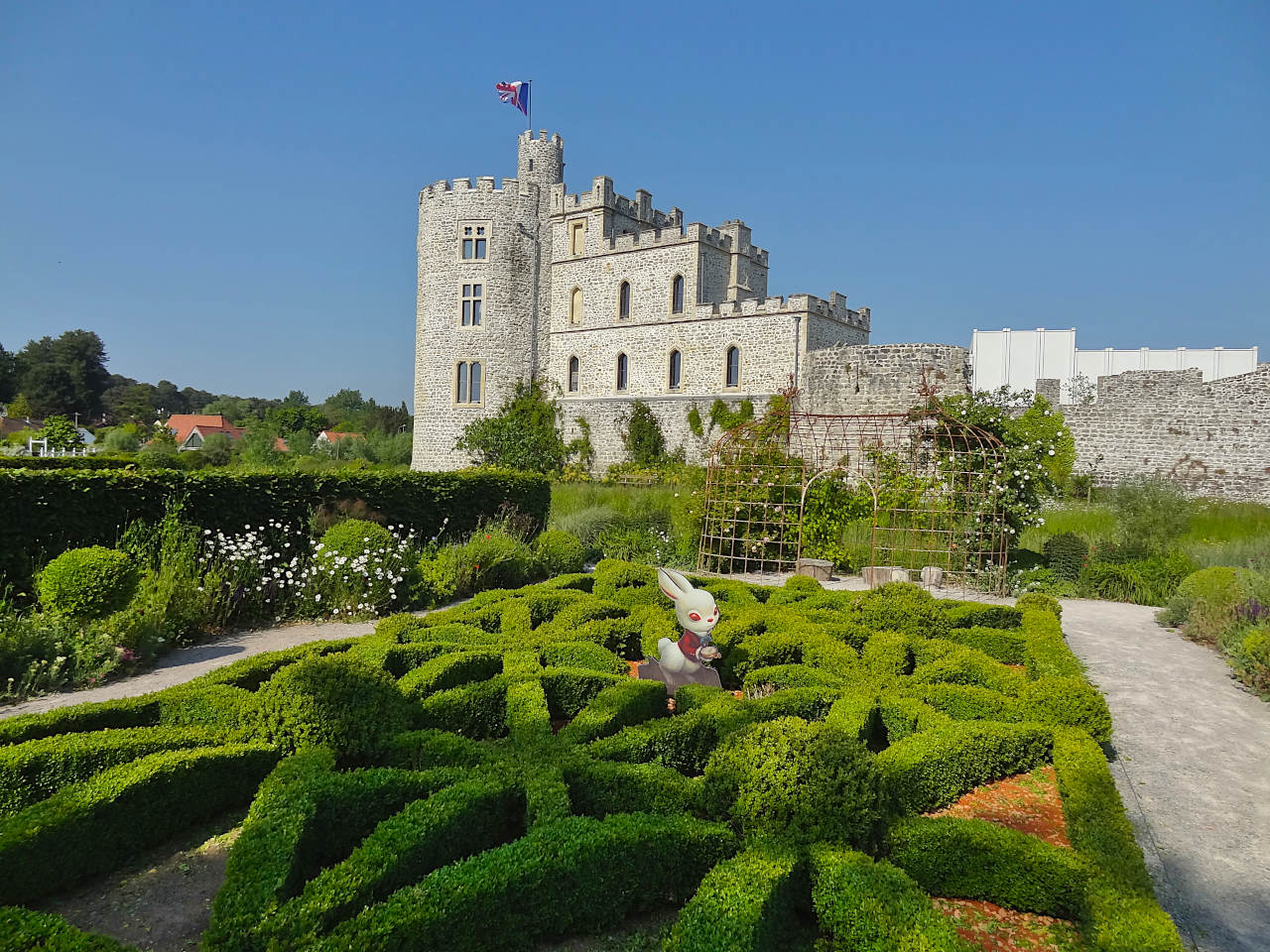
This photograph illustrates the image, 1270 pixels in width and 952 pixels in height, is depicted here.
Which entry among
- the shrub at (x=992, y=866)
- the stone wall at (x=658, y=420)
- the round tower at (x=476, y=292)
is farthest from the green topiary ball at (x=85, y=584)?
the round tower at (x=476, y=292)

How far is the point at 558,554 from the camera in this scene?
10602 mm

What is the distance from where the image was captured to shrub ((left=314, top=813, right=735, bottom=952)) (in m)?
2.45

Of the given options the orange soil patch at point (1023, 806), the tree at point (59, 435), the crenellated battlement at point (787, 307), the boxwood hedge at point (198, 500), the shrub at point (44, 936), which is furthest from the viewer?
the tree at point (59, 435)

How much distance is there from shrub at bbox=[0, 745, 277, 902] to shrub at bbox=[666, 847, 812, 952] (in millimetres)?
2223

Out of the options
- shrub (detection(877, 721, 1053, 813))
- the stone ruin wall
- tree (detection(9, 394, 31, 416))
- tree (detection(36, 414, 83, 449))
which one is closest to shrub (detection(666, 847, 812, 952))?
shrub (detection(877, 721, 1053, 813))

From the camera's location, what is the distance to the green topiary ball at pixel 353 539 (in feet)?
27.0

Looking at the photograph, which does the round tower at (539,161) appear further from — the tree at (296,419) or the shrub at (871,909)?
the tree at (296,419)

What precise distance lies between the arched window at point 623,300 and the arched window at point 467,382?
6.05m

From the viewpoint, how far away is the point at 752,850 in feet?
9.56

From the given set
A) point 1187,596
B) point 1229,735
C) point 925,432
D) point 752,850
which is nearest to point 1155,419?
point 925,432

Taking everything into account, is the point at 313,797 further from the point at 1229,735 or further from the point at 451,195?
the point at 451,195

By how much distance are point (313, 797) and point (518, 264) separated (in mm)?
29095

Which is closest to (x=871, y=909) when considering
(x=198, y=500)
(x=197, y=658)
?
(x=197, y=658)

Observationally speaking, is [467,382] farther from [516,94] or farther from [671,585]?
[671,585]
